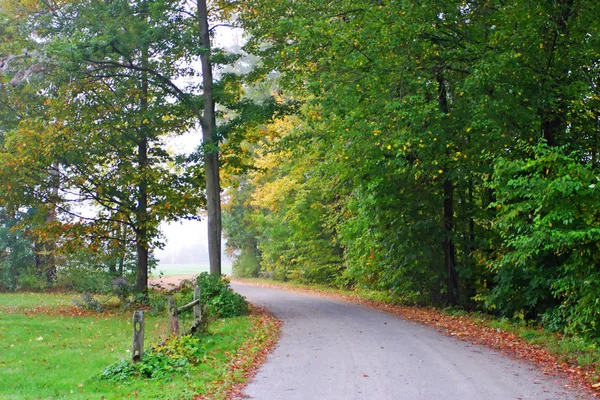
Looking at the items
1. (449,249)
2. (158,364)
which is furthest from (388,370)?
(449,249)

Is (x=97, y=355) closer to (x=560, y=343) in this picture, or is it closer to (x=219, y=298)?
(x=219, y=298)

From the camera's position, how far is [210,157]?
18.4 m

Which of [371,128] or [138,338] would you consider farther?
[371,128]

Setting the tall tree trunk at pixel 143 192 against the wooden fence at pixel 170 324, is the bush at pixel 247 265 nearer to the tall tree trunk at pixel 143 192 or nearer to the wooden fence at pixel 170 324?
the tall tree trunk at pixel 143 192

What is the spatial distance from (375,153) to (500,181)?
416cm

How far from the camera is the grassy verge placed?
877 cm

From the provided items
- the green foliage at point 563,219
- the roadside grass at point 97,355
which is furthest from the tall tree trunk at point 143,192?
the green foliage at point 563,219

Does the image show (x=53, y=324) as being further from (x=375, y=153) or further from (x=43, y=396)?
(x=375, y=153)

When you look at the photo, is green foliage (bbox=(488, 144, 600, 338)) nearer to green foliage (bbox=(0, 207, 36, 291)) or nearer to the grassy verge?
the grassy verge

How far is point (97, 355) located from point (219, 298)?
5.78m

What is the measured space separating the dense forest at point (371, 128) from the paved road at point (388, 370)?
2.46 metres

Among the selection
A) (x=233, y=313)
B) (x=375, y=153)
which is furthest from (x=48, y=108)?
(x=375, y=153)

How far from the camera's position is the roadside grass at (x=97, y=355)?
764 centimetres

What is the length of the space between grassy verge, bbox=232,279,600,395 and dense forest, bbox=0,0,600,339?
1.77 ft
